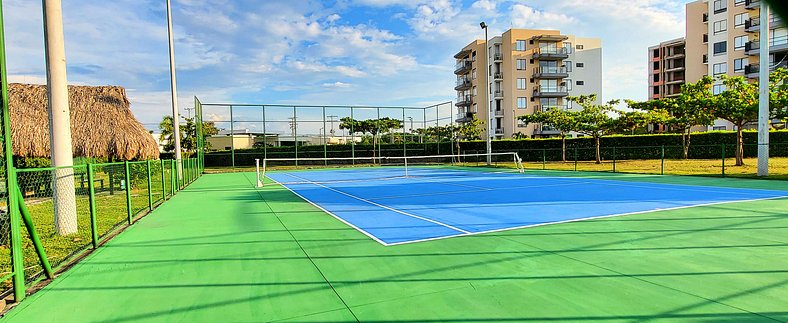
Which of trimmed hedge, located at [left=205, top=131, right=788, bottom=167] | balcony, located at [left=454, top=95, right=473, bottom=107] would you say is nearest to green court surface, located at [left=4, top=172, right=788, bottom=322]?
trimmed hedge, located at [left=205, top=131, right=788, bottom=167]

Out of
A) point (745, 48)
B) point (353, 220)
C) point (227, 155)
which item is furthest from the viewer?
point (745, 48)

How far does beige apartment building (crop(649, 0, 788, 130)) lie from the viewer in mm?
44688

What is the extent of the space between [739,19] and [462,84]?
34.2 metres

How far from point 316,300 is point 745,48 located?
54770mm

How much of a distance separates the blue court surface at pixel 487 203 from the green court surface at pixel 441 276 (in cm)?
65

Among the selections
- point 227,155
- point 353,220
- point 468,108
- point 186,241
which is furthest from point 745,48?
point 186,241

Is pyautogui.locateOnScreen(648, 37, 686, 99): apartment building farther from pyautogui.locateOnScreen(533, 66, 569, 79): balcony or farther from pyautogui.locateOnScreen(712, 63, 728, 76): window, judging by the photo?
pyautogui.locateOnScreen(533, 66, 569, 79): balcony

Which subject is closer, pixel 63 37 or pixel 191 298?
pixel 191 298

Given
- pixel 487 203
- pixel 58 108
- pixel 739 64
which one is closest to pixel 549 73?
pixel 739 64

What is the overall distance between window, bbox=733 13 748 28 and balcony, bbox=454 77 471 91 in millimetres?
32238

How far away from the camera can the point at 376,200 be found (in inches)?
486

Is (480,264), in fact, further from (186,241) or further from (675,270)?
(186,241)

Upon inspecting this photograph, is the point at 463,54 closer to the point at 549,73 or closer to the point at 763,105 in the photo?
the point at 549,73

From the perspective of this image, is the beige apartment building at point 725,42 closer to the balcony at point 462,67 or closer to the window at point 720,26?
the window at point 720,26
